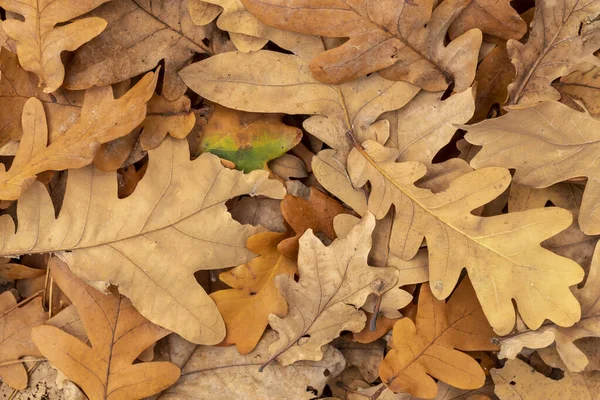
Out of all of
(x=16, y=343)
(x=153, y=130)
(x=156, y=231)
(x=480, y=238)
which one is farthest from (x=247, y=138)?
(x=16, y=343)

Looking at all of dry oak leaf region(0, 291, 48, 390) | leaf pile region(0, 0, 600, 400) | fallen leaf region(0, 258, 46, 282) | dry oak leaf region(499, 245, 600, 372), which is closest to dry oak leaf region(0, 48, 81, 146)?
leaf pile region(0, 0, 600, 400)

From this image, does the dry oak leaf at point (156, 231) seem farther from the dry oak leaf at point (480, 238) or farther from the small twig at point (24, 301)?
the dry oak leaf at point (480, 238)

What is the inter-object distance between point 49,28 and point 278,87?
26.4 inches

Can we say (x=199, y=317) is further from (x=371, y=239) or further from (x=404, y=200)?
(x=404, y=200)

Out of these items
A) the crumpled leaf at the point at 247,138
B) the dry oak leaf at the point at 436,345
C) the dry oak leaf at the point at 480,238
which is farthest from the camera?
the crumpled leaf at the point at 247,138

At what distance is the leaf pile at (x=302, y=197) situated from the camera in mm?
1635

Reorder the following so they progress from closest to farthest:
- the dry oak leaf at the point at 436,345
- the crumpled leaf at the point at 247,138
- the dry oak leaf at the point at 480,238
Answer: the dry oak leaf at the point at 480,238 → the dry oak leaf at the point at 436,345 → the crumpled leaf at the point at 247,138

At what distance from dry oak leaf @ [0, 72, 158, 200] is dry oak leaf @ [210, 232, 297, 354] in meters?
0.51

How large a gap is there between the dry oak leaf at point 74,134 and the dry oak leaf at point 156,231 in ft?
0.20

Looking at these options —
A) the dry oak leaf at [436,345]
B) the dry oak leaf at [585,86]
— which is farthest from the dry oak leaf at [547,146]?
the dry oak leaf at [436,345]

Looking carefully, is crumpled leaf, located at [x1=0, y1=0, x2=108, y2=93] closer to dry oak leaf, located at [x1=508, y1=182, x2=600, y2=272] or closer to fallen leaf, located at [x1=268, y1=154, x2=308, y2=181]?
fallen leaf, located at [x1=268, y1=154, x2=308, y2=181]

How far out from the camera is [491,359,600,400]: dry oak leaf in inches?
67.2

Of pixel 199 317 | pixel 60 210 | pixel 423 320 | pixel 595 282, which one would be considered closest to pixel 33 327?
pixel 60 210

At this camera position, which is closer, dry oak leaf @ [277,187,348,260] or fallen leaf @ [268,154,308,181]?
dry oak leaf @ [277,187,348,260]
